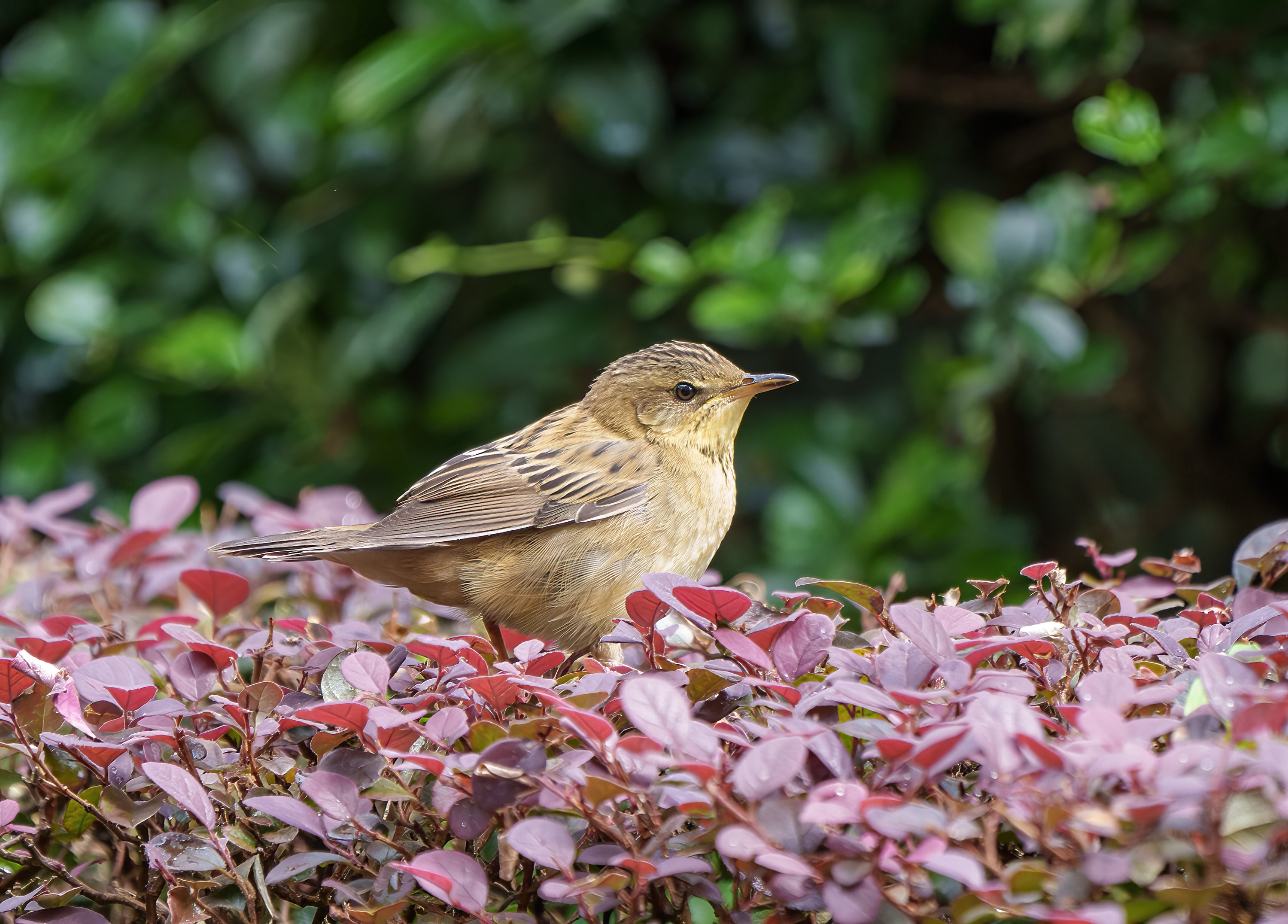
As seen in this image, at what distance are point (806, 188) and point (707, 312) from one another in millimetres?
824

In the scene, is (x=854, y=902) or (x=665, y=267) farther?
(x=665, y=267)

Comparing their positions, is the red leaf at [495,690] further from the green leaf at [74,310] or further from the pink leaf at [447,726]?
the green leaf at [74,310]

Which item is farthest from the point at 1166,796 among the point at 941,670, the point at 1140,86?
the point at 1140,86

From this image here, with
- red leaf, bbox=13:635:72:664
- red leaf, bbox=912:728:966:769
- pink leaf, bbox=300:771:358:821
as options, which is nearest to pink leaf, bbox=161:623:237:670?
red leaf, bbox=13:635:72:664

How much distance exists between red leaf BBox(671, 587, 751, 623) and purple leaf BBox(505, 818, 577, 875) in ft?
1.30

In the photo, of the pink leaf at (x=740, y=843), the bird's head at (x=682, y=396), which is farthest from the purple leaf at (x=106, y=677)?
the bird's head at (x=682, y=396)

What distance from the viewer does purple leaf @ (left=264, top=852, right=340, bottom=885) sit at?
1415 millimetres

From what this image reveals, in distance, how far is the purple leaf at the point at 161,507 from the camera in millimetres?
2641

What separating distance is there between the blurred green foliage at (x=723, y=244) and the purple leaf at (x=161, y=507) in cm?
147

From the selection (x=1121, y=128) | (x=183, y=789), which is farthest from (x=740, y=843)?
(x=1121, y=128)

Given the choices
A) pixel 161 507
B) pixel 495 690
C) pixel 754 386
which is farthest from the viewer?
pixel 754 386

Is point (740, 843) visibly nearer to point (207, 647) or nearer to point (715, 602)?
point (715, 602)

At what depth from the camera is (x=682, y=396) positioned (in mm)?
3207

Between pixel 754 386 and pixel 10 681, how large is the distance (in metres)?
2.02
